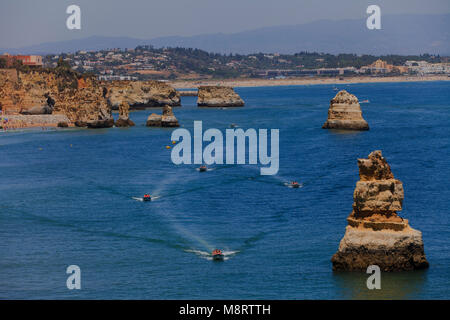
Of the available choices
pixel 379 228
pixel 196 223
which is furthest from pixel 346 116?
pixel 379 228

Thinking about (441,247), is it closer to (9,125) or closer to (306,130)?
(306,130)

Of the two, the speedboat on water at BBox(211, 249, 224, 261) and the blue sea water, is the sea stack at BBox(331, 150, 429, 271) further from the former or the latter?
the speedboat on water at BBox(211, 249, 224, 261)

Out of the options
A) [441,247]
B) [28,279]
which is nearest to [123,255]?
[28,279]

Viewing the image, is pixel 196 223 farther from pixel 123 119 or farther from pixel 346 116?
pixel 123 119

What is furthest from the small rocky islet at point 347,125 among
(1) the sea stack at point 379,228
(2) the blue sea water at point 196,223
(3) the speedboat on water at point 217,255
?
(3) the speedboat on water at point 217,255

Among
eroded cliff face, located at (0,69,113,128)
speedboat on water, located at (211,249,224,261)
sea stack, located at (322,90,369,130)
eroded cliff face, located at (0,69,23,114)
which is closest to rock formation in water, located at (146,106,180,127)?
eroded cliff face, located at (0,69,113,128)

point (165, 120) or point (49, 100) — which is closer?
point (165, 120)

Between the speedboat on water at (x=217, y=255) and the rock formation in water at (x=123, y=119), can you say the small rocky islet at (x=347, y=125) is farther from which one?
the speedboat on water at (x=217, y=255)
